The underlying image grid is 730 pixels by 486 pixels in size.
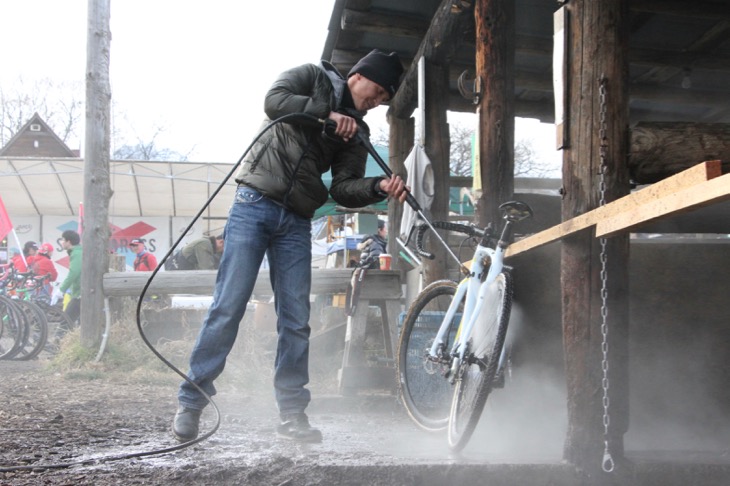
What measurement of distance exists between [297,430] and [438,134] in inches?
162

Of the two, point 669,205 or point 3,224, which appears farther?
point 3,224

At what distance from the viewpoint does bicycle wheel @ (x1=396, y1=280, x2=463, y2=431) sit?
14.6 ft

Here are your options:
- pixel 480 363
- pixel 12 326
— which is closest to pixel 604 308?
pixel 480 363

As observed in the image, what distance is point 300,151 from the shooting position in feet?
12.3

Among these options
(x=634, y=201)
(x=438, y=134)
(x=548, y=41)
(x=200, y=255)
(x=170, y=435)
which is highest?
(x=548, y=41)

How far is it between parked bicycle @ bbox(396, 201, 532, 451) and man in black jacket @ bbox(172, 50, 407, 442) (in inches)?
22.4

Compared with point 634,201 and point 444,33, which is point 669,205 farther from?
point 444,33

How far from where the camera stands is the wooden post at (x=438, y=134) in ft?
23.1

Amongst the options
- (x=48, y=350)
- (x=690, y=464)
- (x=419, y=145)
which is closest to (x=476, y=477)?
(x=690, y=464)

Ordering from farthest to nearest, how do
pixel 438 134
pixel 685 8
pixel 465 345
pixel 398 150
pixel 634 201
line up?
pixel 398 150, pixel 438 134, pixel 685 8, pixel 465 345, pixel 634 201

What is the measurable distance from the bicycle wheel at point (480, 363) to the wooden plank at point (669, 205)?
25.7 inches

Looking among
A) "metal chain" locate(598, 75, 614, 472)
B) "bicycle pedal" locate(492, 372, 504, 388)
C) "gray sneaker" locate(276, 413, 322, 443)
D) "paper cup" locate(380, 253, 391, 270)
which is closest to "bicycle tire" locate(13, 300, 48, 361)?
"paper cup" locate(380, 253, 391, 270)

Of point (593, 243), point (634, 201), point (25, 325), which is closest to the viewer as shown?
point (634, 201)

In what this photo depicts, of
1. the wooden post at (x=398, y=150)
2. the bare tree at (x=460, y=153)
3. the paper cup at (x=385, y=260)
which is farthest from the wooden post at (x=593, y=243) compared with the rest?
the bare tree at (x=460, y=153)
